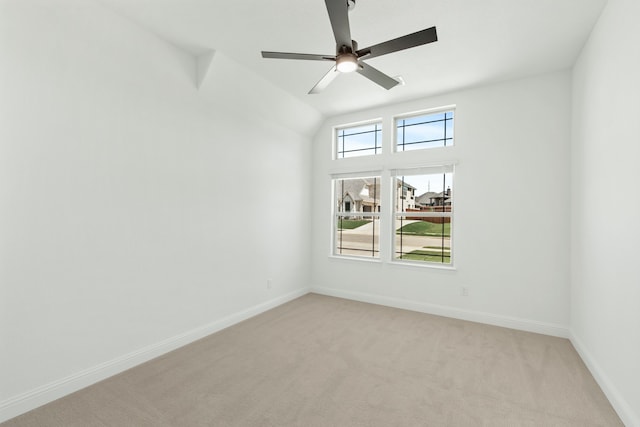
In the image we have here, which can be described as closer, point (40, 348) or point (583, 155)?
point (40, 348)

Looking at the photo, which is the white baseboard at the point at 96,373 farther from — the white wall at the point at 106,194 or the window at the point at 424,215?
the window at the point at 424,215

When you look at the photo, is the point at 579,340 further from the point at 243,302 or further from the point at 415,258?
the point at 243,302

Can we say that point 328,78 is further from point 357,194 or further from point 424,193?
point 357,194

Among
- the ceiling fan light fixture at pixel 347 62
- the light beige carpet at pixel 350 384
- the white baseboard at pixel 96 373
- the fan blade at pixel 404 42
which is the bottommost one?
the light beige carpet at pixel 350 384

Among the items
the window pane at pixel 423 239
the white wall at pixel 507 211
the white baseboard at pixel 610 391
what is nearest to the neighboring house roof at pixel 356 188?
the window pane at pixel 423 239

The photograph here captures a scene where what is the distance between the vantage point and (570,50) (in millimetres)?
2914

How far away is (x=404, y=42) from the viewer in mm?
1872

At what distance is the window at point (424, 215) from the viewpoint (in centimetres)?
416

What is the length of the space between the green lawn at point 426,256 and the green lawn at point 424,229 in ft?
0.86

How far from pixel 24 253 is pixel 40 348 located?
0.68 m

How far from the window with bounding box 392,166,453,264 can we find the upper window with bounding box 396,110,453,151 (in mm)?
385

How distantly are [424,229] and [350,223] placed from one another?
1.22 metres

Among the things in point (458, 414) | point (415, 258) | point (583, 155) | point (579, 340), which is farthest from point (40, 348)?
point (583, 155)

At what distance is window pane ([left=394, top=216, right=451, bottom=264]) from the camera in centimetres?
420
